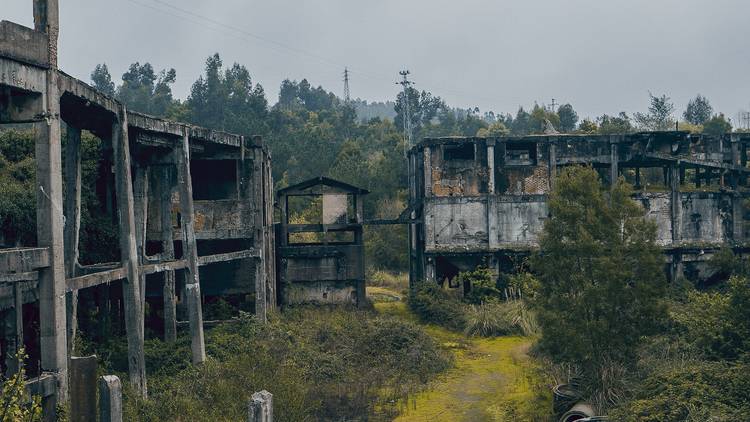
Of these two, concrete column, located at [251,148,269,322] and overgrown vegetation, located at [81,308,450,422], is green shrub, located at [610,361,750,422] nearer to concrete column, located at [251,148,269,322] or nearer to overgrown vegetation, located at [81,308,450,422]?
overgrown vegetation, located at [81,308,450,422]

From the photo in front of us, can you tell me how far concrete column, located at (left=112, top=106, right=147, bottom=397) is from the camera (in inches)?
531

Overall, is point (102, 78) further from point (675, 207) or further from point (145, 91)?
point (675, 207)

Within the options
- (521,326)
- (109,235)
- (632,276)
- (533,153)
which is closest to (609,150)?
(533,153)

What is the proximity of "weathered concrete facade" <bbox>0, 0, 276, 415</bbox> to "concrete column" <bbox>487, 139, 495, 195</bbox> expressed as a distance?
27.5 feet

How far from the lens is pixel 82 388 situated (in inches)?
252

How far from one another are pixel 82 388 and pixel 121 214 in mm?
7760

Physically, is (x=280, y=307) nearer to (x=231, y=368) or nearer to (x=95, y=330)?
(x=95, y=330)

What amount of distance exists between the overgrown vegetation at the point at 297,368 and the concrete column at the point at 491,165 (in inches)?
305

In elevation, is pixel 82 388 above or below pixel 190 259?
below

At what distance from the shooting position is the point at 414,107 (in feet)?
276

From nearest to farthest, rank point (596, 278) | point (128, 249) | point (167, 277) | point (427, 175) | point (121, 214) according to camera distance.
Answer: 1. point (596, 278)
2. point (128, 249)
3. point (121, 214)
4. point (167, 277)
5. point (427, 175)

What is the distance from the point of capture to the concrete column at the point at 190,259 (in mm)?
16516

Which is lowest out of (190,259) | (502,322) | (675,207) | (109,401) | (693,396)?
(502,322)

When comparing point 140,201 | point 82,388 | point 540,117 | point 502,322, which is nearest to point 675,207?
point 502,322
